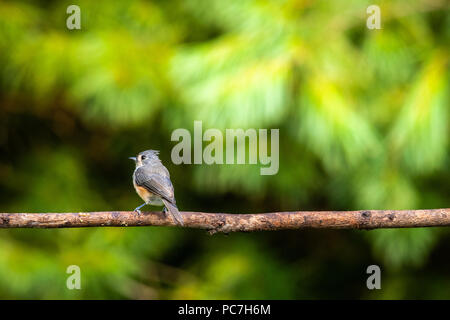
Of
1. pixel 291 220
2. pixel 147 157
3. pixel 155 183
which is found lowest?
pixel 291 220

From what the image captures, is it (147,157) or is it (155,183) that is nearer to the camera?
(155,183)

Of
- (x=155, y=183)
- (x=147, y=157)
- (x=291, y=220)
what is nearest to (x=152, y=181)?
(x=155, y=183)

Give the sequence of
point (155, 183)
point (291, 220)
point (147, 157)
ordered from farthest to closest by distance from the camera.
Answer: point (147, 157), point (155, 183), point (291, 220)

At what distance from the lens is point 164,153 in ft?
10.7

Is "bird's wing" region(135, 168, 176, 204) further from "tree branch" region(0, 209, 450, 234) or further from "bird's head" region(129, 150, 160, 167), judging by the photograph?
"tree branch" region(0, 209, 450, 234)

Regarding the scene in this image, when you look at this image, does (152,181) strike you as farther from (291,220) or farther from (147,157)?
(291,220)

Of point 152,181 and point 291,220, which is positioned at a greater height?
point 152,181

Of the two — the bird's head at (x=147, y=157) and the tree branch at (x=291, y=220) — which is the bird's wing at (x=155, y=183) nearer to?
the bird's head at (x=147, y=157)

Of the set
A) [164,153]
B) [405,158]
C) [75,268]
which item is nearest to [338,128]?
[405,158]

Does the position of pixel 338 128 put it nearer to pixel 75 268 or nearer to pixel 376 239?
pixel 376 239

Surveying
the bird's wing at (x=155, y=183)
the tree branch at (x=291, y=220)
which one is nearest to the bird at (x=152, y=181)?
the bird's wing at (x=155, y=183)

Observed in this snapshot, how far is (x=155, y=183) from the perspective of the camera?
2.20 metres

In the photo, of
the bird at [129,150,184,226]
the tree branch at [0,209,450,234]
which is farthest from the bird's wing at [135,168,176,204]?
the tree branch at [0,209,450,234]

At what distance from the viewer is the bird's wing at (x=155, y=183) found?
2.10 metres
